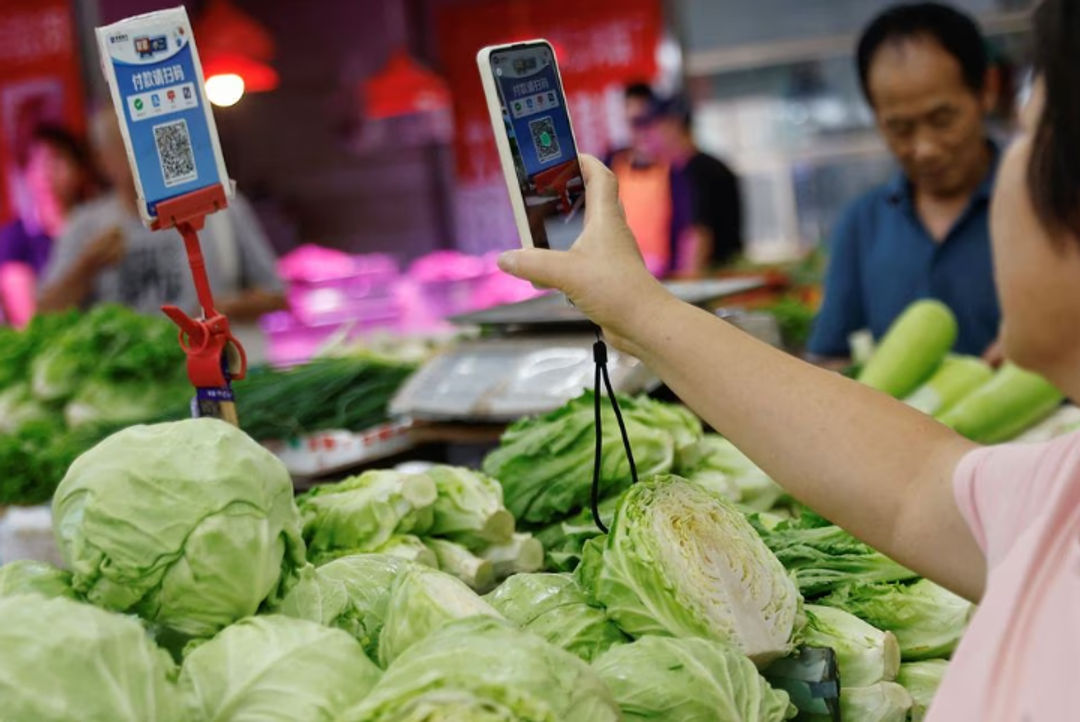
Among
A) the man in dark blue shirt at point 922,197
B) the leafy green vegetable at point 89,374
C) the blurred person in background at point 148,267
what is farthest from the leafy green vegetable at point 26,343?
the man in dark blue shirt at point 922,197

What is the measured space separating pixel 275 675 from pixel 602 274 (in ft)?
2.21

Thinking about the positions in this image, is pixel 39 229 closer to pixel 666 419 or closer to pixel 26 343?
pixel 26 343

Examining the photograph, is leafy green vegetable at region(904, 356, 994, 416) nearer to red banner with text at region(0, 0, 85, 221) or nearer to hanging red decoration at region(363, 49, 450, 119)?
hanging red decoration at region(363, 49, 450, 119)

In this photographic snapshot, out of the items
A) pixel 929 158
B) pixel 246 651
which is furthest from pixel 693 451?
pixel 929 158

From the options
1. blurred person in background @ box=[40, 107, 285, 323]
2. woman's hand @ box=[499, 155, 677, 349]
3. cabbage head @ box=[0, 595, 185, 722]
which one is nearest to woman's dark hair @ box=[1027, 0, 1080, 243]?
woman's hand @ box=[499, 155, 677, 349]

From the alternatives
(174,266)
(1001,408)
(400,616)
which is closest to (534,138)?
(400,616)

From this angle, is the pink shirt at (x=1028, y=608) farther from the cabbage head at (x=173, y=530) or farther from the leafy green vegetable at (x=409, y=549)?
the leafy green vegetable at (x=409, y=549)

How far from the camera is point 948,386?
334 cm

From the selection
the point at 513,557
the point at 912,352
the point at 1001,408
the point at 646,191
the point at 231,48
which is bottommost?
the point at 646,191

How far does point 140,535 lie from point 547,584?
0.61 metres

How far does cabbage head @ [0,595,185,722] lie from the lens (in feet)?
4.04

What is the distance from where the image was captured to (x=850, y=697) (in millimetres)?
1678

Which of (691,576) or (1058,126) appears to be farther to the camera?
(691,576)

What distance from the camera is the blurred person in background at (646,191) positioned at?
905 centimetres
